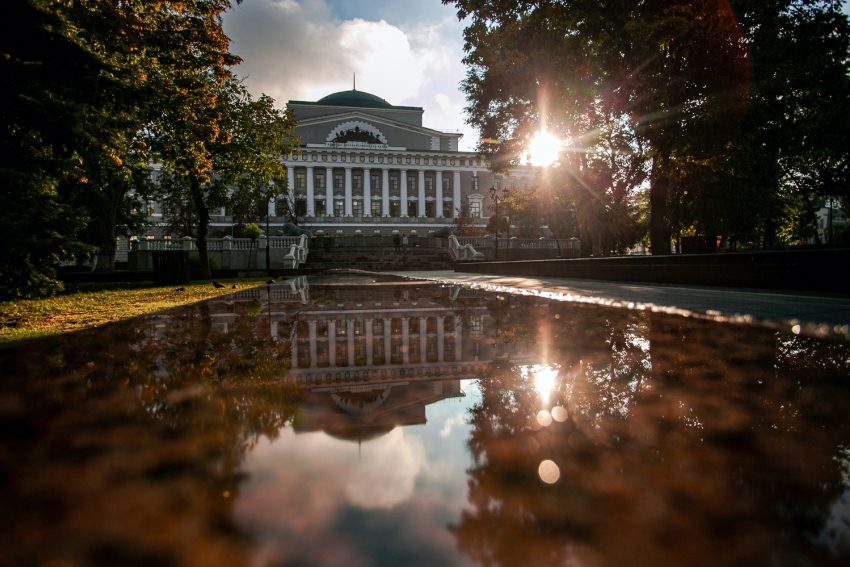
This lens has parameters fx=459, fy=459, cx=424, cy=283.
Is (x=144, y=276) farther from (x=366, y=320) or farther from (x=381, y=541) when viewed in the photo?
(x=381, y=541)

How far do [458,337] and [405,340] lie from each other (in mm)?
373

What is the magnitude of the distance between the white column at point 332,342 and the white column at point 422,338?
1.49 ft

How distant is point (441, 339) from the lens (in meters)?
2.96

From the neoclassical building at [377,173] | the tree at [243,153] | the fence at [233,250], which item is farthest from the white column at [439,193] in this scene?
the tree at [243,153]

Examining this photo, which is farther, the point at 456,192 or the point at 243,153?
the point at 456,192

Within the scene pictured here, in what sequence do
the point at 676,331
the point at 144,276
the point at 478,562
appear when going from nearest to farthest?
the point at 478,562 < the point at 676,331 < the point at 144,276

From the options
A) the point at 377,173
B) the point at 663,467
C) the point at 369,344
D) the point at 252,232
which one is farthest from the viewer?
the point at 377,173

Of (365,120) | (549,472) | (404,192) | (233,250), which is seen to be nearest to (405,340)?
(549,472)

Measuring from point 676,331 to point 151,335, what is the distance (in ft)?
12.4

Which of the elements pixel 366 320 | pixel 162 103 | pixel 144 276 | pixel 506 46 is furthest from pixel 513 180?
pixel 366 320

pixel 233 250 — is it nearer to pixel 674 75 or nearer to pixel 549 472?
pixel 674 75

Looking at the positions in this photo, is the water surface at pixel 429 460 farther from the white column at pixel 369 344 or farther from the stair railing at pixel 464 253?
the stair railing at pixel 464 253

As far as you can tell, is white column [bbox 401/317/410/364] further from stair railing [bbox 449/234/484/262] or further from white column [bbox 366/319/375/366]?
stair railing [bbox 449/234/484/262]

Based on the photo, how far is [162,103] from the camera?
418 inches
